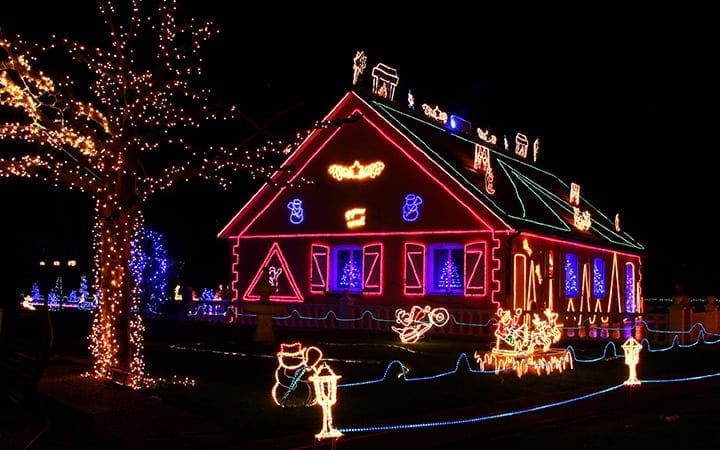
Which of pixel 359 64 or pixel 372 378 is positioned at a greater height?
pixel 359 64

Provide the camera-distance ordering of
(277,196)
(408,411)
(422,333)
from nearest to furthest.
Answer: (408,411)
(422,333)
(277,196)

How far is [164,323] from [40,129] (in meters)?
18.1

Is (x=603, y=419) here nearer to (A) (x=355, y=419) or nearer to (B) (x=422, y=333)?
(A) (x=355, y=419)

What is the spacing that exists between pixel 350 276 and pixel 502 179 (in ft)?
22.3

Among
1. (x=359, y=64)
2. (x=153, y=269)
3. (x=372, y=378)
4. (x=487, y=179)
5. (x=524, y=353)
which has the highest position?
(x=359, y=64)

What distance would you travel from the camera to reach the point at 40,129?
13.7 meters

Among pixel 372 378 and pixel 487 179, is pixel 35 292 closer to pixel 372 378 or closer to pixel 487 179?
pixel 487 179

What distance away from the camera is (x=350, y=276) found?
30.9 m

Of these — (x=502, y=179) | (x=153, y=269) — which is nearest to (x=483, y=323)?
(x=502, y=179)

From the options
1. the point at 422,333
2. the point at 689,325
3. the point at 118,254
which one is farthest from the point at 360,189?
the point at 118,254

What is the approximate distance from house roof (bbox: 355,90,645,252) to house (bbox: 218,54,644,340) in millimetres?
77

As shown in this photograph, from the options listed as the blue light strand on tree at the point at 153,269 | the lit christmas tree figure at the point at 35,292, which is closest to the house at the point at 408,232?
the blue light strand on tree at the point at 153,269

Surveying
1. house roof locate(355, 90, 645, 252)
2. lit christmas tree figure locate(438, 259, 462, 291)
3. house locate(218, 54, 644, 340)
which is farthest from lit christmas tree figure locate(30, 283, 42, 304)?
lit christmas tree figure locate(438, 259, 462, 291)

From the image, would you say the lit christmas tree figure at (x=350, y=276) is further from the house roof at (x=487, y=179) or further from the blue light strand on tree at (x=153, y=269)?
the blue light strand on tree at (x=153, y=269)
